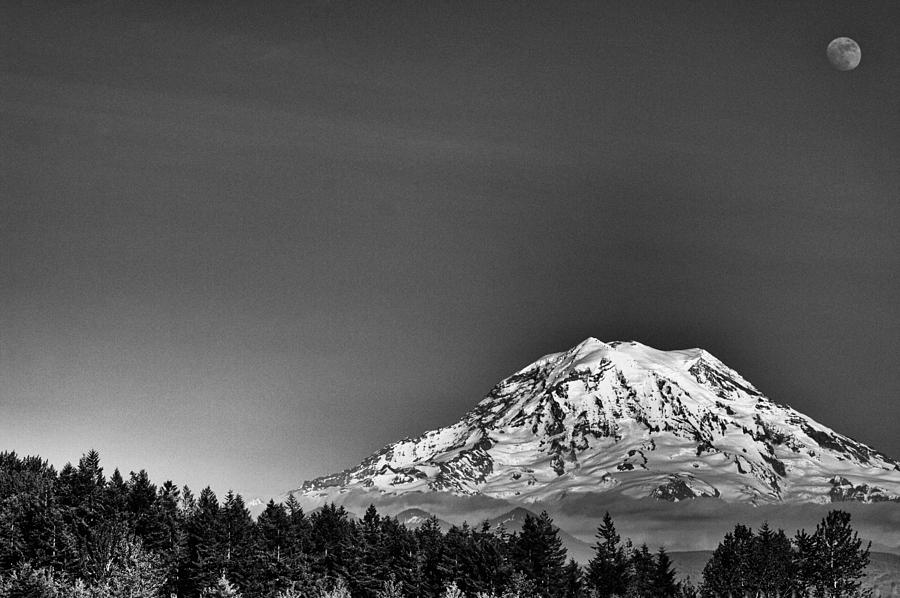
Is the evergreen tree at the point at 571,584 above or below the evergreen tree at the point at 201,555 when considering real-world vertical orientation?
below

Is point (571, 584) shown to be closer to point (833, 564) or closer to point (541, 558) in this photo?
point (541, 558)

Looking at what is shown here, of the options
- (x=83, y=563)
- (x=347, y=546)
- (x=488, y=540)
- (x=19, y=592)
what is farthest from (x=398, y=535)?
(x=19, y=592)

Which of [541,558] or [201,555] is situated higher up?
[201,555]

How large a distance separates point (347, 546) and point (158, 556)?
31521 mm

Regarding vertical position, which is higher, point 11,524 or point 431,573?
point 11,524

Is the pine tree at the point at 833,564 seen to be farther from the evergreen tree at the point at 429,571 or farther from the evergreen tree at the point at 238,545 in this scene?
the evergreen tree at the point at 238,545

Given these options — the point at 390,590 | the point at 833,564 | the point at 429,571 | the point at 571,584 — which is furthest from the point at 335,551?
the point at 833,564

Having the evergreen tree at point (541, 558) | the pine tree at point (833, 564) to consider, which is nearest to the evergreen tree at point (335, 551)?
the evergreen tree at point (541, 558)

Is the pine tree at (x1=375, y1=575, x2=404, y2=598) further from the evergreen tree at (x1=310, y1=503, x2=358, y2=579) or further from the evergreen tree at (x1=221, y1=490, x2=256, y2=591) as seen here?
the evergreen tree at (x1=221, y1=490, x2=256, y2=591)

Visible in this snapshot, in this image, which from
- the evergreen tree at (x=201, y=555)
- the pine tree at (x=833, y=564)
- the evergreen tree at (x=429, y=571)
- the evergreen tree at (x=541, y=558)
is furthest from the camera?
the pine tree at (x=833, y=564)

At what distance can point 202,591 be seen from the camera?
535 feet

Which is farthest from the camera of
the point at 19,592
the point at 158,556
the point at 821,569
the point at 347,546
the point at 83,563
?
the point at 821,569

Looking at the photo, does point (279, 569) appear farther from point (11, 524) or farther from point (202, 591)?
point (11, 524)

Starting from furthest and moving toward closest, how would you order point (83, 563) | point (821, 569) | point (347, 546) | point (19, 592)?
1. point (821, 569)
2. point (347, 546)
3. point (83, 563)
4. point (19, 592)
